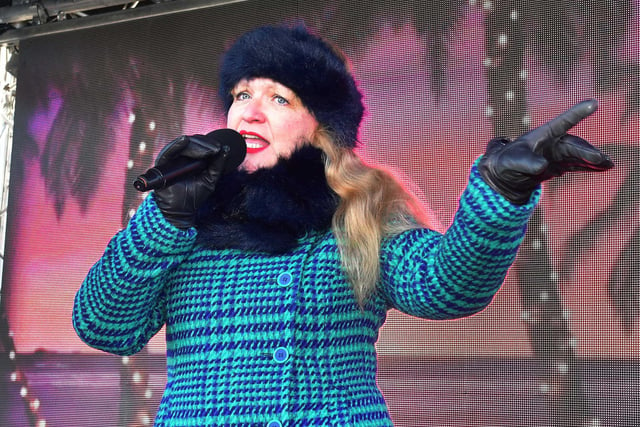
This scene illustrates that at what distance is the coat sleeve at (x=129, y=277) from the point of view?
1371 mm

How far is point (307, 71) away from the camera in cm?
161

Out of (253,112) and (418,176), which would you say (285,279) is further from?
(418,176)

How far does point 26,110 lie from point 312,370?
268 centimetres

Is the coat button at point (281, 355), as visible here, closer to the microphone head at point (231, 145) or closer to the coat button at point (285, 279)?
the coat button at point (285, 279)

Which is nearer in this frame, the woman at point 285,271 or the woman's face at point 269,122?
the woman at point 285,271

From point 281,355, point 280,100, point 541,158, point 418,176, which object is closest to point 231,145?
point 280,100

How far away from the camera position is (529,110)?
2734 millimetres

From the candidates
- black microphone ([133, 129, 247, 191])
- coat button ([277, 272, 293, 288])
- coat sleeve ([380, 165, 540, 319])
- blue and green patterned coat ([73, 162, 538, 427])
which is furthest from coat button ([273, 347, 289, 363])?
black microphone ([133, 129, 247, 191])

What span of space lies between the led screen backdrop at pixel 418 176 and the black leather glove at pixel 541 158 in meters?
1.32

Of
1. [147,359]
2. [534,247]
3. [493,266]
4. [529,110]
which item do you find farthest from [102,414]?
[493,266]

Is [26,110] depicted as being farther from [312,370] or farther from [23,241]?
[312,370]

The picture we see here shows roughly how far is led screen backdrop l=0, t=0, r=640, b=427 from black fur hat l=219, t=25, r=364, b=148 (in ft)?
2.40

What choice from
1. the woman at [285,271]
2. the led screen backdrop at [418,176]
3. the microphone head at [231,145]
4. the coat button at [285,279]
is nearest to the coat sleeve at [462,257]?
the woman at [285,271]

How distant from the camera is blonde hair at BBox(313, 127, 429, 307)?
1384 millimetres
